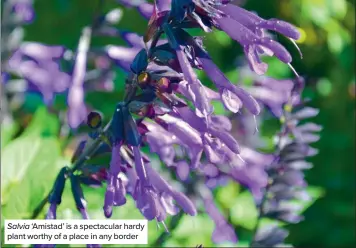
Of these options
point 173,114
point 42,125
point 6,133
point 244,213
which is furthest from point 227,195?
point 173,114

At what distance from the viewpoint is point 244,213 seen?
228 centimetres

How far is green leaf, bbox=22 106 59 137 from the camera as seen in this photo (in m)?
2.13

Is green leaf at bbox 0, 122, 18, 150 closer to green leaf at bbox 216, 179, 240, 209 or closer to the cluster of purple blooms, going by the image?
the cluster of purple blooms

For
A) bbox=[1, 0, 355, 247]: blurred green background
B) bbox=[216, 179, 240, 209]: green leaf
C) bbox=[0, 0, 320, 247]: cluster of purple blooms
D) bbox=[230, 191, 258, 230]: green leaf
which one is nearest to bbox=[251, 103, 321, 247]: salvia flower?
bbox=[0, 0, 320, 247]: cluster of purple blooms

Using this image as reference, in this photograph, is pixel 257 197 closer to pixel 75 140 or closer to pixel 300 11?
pixel 75 140

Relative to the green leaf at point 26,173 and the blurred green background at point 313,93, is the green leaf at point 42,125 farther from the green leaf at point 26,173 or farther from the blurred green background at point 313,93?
the green leaf at point 26,173

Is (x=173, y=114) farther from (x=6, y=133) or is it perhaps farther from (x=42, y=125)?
(x=42, y=125)

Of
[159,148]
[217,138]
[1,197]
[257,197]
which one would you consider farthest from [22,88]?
[217,138]

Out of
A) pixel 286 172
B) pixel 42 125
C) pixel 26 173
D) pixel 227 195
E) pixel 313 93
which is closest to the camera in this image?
pixel 286 172

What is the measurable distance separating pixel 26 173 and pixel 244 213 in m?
0.84

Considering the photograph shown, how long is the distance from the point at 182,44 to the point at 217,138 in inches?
8.1

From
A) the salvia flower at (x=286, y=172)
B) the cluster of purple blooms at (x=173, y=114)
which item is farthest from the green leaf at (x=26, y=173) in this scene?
the salvia flower at (x=286, y=172)

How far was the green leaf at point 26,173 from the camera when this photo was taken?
1.53 meters

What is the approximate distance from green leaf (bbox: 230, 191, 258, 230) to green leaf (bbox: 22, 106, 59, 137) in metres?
0.67
